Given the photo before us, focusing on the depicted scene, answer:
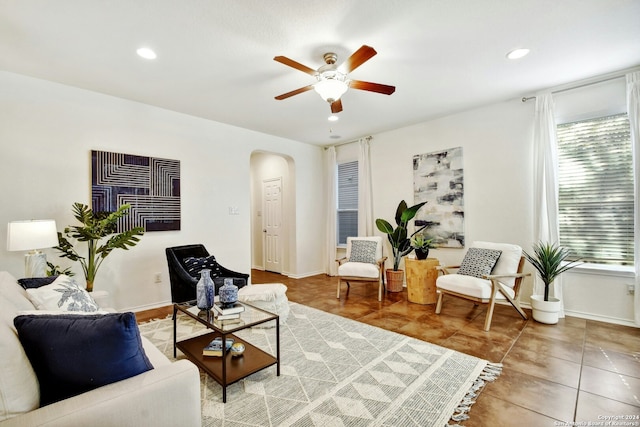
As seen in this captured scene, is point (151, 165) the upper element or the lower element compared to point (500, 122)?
lower

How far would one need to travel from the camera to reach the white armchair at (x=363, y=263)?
13.3ft

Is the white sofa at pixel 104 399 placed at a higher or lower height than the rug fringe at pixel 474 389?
higher

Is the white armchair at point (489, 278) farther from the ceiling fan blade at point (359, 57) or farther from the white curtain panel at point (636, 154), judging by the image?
the ceiling fan blade at point (359, 57)

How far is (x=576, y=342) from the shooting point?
2643mm

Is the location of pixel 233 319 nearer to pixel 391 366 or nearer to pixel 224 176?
pixel 391 366

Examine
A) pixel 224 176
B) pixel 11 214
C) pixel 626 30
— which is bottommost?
pixel 11 214

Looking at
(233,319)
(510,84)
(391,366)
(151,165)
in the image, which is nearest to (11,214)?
(151,165)

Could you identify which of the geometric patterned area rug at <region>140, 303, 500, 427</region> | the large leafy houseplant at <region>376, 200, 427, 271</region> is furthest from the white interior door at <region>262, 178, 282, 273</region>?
the geometric patterned area rug at <region>140, 303, 500, 427</region>

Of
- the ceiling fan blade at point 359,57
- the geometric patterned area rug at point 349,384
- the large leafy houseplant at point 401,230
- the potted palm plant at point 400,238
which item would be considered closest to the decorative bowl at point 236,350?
the geometric patterned area rug at point 349,384

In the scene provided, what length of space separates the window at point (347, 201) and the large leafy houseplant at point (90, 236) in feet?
11.9

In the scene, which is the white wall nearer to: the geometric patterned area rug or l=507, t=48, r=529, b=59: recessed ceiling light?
the geometric patterned area rug

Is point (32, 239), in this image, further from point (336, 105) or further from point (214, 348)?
point (336, 105)

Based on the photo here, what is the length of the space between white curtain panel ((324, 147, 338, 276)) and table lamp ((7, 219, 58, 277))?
4072 mm

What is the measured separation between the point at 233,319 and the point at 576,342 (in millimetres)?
3035
